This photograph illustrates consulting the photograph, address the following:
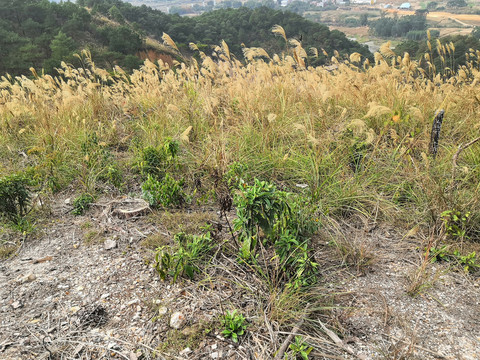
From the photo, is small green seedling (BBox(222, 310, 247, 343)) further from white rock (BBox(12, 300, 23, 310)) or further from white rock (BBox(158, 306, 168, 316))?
white rock (BBox(12, 300, 23, 310))

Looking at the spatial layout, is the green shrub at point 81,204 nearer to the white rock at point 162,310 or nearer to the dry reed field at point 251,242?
the dry reed field at point 251,242

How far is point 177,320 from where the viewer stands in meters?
1.79

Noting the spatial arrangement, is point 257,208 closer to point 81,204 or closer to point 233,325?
point 233,325

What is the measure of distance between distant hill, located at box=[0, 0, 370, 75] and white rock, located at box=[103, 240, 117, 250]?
17.8m

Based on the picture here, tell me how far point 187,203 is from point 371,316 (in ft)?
5.92

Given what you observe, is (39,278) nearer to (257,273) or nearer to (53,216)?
(53,216)

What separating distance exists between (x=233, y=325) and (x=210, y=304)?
26cm

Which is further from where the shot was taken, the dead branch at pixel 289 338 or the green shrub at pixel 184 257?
the green shrub at pixel 184 257

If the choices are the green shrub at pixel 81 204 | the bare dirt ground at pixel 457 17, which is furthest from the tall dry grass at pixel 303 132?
the bare dirt ground at pixel 457 17

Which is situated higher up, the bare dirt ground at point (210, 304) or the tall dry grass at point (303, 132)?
the tall dry grass at point (303, 132)

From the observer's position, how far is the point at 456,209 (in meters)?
2.43

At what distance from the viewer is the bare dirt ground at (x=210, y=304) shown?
5.39 feet

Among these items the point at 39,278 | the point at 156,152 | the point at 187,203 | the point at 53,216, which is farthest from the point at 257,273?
the point at 53,216

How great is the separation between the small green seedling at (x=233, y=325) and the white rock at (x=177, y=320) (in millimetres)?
241
